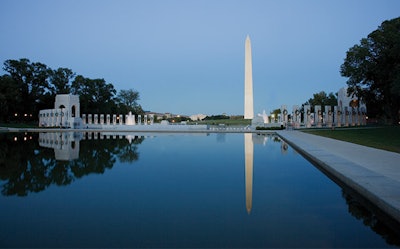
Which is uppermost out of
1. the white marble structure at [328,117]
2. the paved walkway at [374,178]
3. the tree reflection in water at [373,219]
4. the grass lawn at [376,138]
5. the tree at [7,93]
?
the tree at [7,93]

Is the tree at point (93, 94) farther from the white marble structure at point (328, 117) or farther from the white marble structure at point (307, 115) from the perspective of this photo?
the white marble structure at point (328, 117)

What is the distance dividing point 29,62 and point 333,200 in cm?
5473

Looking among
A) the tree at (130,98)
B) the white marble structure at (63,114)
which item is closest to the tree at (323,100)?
the tree at (130,98)

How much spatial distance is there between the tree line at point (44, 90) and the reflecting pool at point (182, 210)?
45.2 meters

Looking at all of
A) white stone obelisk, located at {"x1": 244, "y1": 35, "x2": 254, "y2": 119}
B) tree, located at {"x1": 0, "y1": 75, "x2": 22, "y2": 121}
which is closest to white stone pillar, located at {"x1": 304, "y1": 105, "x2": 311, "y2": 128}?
white stone obelisk, located at {"x1": 244, "y1": 35, "x2": 254, "y2": 119}

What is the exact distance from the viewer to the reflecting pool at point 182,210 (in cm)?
377

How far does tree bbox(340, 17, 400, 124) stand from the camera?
97.7 feet

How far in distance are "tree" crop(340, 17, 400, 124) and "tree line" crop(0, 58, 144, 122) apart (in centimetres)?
3795

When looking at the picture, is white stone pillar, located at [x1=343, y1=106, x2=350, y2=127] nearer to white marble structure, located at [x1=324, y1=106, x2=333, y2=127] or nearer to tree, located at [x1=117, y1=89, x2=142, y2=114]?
white marble structure, located at [x1=324, y1=106, x2=333, y2=127]

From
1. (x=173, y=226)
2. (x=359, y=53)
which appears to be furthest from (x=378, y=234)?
(x=359, y=53)

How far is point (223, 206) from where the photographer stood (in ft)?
16.8

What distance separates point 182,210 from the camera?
4879 mm

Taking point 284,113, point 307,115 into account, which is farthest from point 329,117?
point 284,113

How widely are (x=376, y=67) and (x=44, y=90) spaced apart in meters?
47.7
